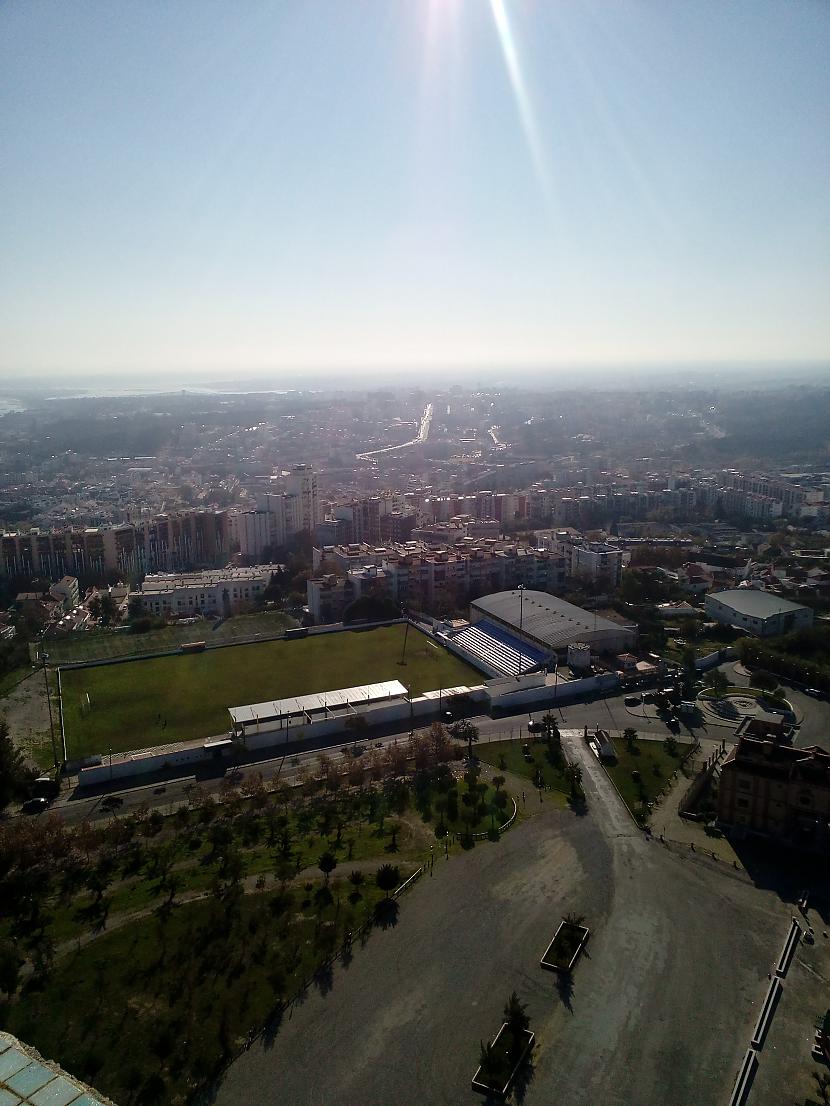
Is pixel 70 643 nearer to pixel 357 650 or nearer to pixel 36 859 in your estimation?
pixel 357 650

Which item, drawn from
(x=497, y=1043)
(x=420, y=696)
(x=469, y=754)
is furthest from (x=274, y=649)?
(x=497, y=1043)

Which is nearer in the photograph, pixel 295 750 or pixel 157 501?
pixel 295 750

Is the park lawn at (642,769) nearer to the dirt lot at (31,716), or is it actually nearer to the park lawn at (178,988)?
the park lawn at (178,988)

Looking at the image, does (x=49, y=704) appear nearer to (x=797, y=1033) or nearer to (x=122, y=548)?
(x=797, y=1033)

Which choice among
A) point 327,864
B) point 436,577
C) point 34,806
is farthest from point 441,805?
point 436,577

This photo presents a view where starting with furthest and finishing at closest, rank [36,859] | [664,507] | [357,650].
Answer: [664,507] < [357,650] < [36,859]

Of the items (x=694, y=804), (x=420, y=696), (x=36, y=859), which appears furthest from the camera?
(x=420, y=696)
